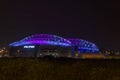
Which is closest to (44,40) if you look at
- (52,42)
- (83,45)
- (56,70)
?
→ (52,42)

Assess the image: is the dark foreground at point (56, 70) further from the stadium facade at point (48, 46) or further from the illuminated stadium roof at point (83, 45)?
the illuminated stadium roof at point (83, 45)

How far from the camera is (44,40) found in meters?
178

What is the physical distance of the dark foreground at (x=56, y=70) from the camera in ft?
42.4

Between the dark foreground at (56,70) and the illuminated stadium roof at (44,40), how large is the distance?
158 m

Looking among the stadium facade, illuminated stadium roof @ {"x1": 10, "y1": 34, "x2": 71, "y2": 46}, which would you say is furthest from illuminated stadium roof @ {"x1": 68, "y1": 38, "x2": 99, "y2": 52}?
illuminated stadium roof @ {"x1": 10, "y1": 34, "x2": 71, "y2": 46}

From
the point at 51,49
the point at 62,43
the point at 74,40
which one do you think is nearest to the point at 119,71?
the point at 51,49

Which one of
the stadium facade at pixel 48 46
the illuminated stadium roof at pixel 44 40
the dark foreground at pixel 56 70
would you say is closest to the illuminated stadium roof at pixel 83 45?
the stadium facade at pixel 48 46

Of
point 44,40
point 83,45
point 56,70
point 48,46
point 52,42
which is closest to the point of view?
point 56,70

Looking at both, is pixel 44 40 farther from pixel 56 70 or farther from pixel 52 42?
pixel 56 70

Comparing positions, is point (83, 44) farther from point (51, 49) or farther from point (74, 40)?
point (51, 49)

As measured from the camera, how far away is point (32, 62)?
14242mm

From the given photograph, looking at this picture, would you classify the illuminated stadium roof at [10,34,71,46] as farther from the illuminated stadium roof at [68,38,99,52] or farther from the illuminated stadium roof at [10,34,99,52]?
the illuminated stadium roof at [68,38,99,52]

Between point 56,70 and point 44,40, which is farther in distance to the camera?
point 44,40

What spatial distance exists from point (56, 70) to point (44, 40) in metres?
165
